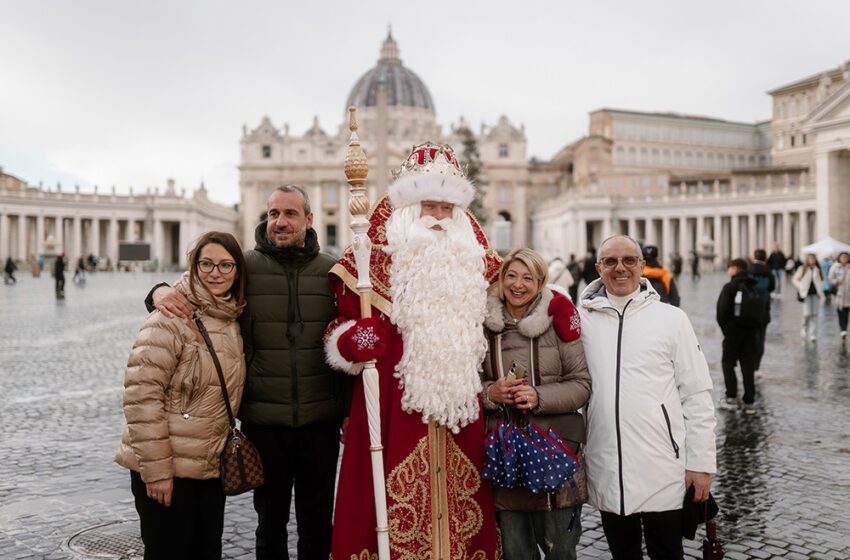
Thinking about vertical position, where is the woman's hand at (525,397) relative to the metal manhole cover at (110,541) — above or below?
above

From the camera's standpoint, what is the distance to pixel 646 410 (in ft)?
11.8

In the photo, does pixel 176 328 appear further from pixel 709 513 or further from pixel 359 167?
pixel 709 513

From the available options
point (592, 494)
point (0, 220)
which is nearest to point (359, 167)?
point (592, 494)

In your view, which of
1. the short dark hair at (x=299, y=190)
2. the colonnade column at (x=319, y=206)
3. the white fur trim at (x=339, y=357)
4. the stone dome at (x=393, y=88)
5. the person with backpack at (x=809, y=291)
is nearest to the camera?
the white fur trim at (x=339, y=357)

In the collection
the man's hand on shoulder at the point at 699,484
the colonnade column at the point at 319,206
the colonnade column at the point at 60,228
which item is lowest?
the man's hand on shoulder at the point at 699,484

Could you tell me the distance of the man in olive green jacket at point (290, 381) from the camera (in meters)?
3.90

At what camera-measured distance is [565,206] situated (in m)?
71.2

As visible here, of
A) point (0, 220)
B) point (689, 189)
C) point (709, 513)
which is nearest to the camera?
point (709, 513)

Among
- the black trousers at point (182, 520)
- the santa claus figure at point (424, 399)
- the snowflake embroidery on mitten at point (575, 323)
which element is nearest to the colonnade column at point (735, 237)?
the snowflake embroidery on mitten at point (575, 323)

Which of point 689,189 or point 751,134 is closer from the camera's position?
point 689,189

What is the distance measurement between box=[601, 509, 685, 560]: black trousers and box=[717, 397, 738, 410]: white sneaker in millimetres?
5636

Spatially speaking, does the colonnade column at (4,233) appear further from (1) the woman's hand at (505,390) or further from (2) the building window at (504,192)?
(1) the woman's hand at (505,390)

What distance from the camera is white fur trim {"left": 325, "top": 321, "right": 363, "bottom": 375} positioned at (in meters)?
3.69

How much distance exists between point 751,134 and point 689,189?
22.6m
